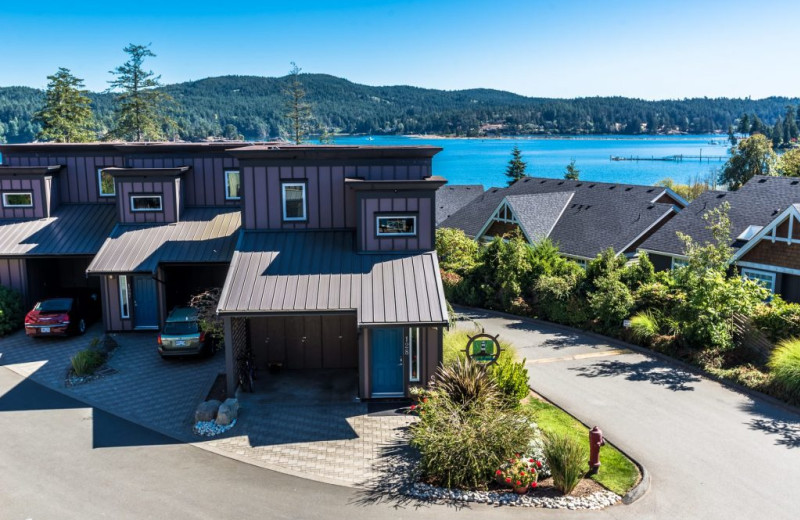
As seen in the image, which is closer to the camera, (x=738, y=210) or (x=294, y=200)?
(x=294, y=200)

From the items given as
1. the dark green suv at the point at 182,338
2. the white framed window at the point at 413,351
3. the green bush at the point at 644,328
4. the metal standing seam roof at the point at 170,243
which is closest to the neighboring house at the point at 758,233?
the green bush at the point at 644,328

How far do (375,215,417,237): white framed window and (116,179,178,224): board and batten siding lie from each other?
875 cm

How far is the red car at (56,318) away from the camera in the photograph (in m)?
19.6

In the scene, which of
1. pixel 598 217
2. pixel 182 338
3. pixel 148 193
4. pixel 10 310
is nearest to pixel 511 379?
pixel 182 338

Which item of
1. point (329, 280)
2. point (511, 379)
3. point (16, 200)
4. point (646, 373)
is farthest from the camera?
point (16, 200)

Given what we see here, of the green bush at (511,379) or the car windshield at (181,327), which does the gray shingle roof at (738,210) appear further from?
the car windshield at (181,327)

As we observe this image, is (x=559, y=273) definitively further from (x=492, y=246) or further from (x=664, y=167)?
(x=664, y=167)

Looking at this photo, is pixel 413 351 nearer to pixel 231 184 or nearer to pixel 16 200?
pixel 231 184

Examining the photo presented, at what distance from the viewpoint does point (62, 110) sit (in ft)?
165

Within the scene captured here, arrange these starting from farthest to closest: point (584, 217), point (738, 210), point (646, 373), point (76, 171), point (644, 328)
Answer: point (584, 217), point (738, 210), point (76, 171), point (644, 328), point (646, 373)

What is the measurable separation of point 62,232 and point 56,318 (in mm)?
3869

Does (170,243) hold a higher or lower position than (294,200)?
lower

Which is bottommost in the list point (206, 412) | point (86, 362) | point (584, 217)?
point (206, 412)

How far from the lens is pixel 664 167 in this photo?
154375mm
